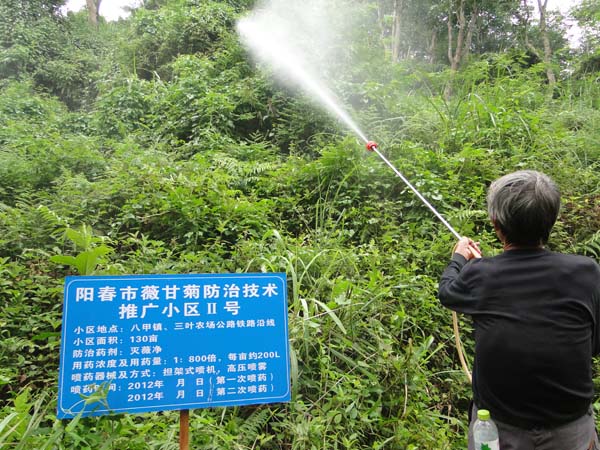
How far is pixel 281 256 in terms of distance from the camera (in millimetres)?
3666

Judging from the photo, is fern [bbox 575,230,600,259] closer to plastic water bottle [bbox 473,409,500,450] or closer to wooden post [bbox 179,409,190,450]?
Answer: plastic water bottle [bbox 473,409,500,450]

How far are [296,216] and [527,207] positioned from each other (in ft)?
11.0

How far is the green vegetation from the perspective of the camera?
267 cm

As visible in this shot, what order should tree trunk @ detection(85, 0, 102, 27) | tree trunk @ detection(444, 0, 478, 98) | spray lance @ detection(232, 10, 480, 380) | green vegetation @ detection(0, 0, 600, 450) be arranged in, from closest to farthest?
1. green vegetation @ detection(0, 0, 600, 450)
2. spray lance @ detection(232, 10, 480, 380)
3. tree trunk @ detection(444, 0, 478, 98)
4. tree trunk @ detection(85, 0, 102, 27)

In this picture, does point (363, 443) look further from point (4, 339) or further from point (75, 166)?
point (75, 166)

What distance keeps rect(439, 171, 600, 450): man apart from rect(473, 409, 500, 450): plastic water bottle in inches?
1.6

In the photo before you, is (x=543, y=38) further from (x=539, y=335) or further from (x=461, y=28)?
(x=539, y=335)

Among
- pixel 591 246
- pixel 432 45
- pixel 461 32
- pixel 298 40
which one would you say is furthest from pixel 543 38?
pixel 591 246

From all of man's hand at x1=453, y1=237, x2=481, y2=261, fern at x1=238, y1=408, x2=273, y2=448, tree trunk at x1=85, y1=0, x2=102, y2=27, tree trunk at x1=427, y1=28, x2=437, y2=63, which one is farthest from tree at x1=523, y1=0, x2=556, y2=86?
tree trunk at x1=85, y1=0, x2=102, y2=27

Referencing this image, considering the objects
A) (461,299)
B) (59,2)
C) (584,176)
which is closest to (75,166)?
(461,299)

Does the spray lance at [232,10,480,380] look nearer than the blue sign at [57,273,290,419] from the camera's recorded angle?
No

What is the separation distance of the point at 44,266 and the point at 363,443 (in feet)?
10.1

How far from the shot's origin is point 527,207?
1757mm

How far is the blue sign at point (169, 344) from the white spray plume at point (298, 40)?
4991 millimetres
